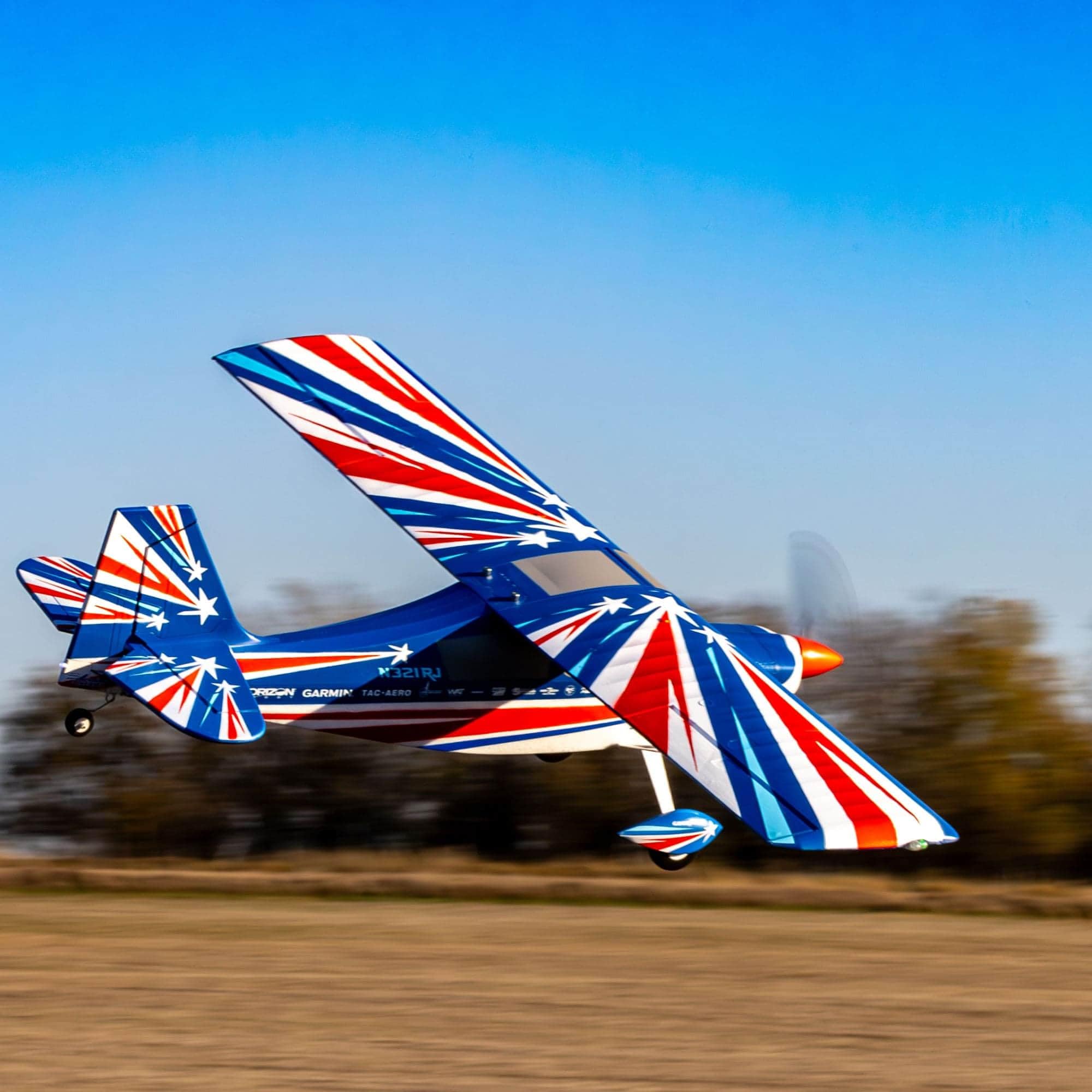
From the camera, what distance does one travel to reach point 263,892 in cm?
1712

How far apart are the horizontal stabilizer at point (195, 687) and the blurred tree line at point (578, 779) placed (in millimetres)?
6805

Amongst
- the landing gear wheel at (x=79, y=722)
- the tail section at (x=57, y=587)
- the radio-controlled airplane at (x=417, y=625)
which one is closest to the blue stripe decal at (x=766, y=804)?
the radio-controlled airplane at (x=417, y=625)

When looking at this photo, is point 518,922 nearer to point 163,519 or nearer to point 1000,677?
point 163,519

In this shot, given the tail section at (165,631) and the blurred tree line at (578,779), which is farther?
the blurred tree line at (578,779)

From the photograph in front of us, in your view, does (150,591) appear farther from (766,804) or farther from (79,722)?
(766,804)

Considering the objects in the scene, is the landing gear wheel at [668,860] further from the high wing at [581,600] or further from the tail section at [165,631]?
the tail section at [165,631]

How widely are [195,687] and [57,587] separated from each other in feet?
10.3

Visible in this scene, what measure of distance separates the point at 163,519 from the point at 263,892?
5.09 m

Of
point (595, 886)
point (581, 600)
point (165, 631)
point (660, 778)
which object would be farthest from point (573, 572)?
point (595, 886)

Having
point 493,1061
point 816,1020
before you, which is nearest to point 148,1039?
point 493,1061

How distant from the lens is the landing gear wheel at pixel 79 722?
14.2m

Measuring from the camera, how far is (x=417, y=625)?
14.5 m

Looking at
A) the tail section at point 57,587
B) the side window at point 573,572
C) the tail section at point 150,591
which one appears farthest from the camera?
the tail section at point 57,587

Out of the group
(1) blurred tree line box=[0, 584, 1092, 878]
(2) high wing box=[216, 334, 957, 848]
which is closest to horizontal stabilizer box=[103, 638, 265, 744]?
(2) high wing box=[216, 334, 957, 848]
